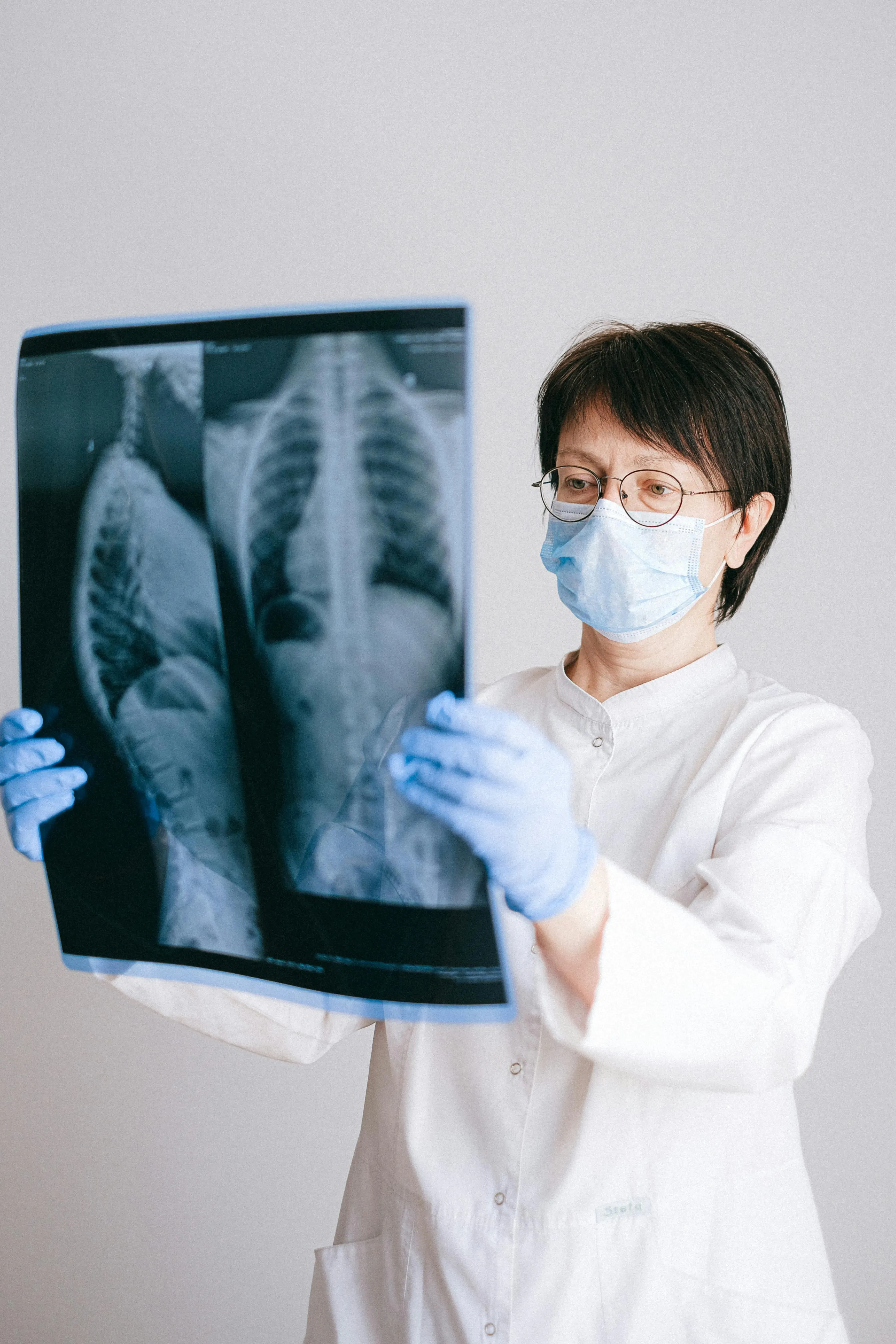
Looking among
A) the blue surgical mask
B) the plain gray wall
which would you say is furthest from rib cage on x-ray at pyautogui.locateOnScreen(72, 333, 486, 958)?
the plain gray wall

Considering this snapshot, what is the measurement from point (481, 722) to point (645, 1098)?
0.44 metres

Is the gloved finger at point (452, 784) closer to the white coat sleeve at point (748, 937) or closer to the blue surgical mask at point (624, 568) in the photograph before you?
the white coat sleeve at point (748, 937)

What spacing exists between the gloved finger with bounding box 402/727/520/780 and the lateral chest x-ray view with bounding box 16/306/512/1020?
2 cm

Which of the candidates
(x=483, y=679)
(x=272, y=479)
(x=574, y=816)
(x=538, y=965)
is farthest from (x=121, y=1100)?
(x=272, y=479)

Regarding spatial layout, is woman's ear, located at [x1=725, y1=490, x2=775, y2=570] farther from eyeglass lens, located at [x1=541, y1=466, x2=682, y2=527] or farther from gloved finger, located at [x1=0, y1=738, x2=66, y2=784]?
gloved finger, located at [x1=0, y1=738, x2=66, y2=784]

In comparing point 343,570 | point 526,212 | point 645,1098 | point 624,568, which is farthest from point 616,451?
point 526,212

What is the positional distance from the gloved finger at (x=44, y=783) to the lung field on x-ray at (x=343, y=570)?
0.20 m

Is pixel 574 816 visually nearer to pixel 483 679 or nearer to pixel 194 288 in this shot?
pixel 483 679

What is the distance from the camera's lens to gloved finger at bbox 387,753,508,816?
2.36 feet

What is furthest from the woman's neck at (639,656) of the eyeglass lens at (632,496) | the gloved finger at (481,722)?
the gloved finger at (481,722)

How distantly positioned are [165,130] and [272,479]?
1.32m

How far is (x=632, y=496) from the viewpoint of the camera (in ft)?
3.54

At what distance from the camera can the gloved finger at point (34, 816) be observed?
900 millimetres

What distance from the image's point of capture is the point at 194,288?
1.81 meters
